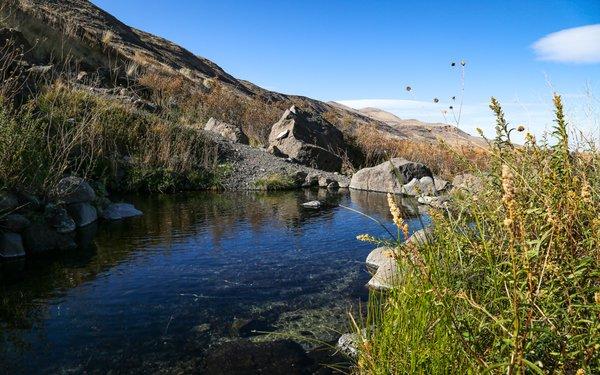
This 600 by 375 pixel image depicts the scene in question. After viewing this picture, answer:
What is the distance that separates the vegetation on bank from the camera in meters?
1.62

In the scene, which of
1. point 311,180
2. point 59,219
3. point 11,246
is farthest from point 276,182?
point 11,246

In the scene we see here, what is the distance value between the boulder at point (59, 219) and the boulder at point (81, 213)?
48cm

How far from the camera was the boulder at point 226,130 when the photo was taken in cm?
2012

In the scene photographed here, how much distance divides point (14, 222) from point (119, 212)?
10.3 feet

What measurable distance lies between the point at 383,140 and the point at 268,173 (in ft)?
30.0

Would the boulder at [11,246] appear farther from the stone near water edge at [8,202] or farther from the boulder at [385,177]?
the boulder at [385,177]

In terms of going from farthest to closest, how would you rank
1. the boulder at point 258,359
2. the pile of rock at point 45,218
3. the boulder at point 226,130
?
1. the boulder at point 226,130
2. the pile of rock at point 45,218
3. the boulder at point 258,359

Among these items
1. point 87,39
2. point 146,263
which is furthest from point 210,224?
point 87,39

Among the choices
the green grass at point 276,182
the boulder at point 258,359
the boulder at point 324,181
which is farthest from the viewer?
the boulder at point 324,181

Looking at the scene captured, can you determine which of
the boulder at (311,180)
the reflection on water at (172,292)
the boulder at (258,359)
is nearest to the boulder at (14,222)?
the reflection on water at (172,292)

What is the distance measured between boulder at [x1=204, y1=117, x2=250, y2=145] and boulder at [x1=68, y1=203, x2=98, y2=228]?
10602 millimetres

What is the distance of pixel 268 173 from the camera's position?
54.5 ft

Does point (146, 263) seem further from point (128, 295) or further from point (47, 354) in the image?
point (47, 354)

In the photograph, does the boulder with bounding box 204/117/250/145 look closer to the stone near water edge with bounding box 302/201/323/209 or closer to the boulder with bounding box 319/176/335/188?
the boulder with bounding box 319/176/335/188
